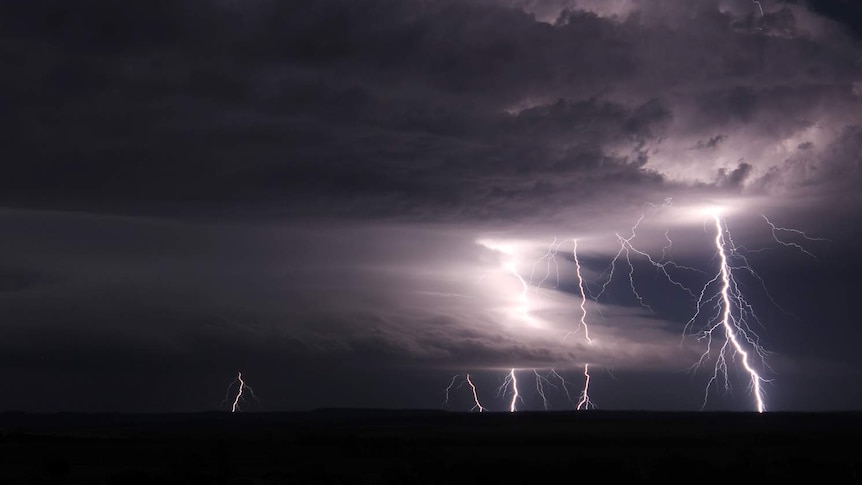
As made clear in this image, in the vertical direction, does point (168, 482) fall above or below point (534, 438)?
below

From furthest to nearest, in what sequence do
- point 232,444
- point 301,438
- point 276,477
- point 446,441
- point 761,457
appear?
point 301,438
point 446,441
point 232,444
point 761,457
point 276,477

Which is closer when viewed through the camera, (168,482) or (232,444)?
(168,482)

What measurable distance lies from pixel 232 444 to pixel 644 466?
33051 mm

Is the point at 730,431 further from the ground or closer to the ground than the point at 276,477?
further from the ground

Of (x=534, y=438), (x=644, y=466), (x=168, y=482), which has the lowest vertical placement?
(x=168, y=482)

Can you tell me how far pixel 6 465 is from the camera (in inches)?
2151

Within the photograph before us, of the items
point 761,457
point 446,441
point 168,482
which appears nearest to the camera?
point 168,482

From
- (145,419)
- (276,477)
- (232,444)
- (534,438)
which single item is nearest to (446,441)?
(534,438)

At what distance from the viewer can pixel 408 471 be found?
146 feet

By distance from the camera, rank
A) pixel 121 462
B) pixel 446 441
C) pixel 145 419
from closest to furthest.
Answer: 1. pixel 121 462
2. pixel 446 441
3. pixel 145 419

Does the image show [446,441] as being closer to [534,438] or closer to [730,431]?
[534,438]

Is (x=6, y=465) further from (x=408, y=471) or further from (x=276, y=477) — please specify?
(x=408, y=471)

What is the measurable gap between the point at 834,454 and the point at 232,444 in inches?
1538

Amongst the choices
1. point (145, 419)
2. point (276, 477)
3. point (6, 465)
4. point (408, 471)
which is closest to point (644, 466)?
point (408, 471)
